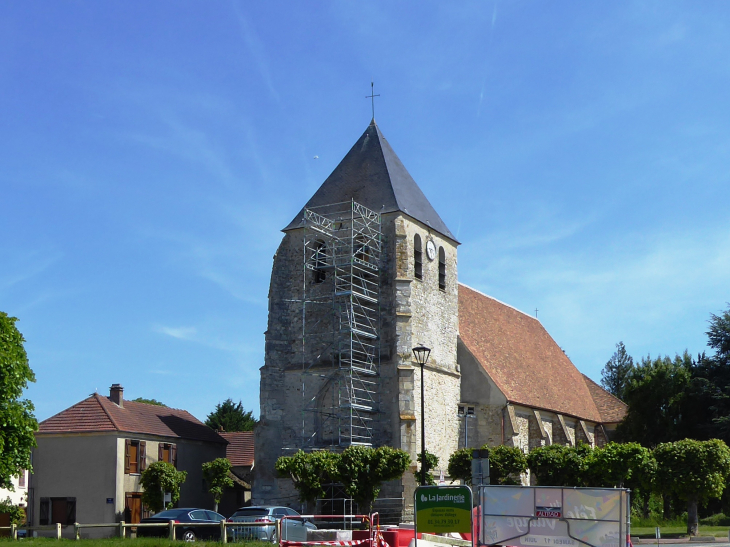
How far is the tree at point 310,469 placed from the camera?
29219 millimetres

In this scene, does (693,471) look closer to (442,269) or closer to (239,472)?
(442,269)

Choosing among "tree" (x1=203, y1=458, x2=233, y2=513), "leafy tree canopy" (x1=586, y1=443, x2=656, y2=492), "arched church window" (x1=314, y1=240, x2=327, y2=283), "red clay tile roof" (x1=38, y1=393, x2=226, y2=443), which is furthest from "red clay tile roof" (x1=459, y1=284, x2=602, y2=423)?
"red clay tile roof" (x1=38, y1=393, x2=226, y2=443)

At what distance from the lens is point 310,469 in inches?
1158

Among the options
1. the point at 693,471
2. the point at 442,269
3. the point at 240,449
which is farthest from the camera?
the point at 240,449

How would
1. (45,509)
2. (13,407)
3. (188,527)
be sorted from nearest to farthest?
(188,527), (13,407), (45,509)

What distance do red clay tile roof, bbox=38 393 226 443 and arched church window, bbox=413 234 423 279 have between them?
40.8 ft

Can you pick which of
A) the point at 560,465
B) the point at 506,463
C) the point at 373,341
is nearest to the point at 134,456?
the point at 373,341

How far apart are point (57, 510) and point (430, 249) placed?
17714mm

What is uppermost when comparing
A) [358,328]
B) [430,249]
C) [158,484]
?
[430,249]

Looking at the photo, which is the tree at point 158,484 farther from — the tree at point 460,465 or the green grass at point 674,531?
the green grass at point 674,531

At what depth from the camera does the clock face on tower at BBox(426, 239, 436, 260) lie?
119 feet

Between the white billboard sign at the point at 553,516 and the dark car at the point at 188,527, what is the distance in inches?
389

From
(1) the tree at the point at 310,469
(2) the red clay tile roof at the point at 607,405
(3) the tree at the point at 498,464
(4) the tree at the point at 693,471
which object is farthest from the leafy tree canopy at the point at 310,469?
(2) the red clay tile roof at the point at 607,405

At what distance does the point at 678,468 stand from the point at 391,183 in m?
14.9
